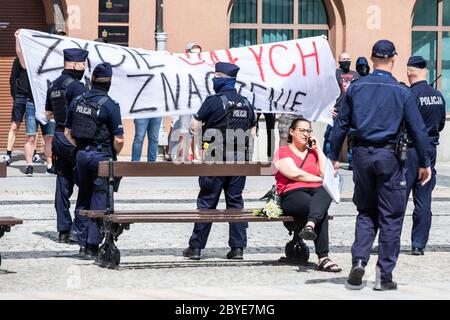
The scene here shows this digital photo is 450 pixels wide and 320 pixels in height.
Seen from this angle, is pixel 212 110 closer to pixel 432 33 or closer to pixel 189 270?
pixel 189 270

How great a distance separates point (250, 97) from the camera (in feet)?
53.9

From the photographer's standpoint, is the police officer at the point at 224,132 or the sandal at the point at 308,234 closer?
the sandal at the point at 308,234

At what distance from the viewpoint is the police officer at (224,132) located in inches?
489

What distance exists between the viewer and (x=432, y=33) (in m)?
26.8

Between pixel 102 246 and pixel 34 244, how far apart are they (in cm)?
173

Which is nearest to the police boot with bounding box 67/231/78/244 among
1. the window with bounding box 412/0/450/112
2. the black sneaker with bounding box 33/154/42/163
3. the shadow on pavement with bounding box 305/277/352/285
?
the shadow on pavement with bounding box 305/277/352/285

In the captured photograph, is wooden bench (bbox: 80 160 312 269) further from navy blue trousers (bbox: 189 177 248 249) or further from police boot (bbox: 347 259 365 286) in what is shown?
police boot (bbox: 347 259 365 286)

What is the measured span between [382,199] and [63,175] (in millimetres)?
4243

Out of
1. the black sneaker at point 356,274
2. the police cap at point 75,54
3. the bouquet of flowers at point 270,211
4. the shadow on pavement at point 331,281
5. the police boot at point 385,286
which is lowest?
the shadow on pavement at point 331,281

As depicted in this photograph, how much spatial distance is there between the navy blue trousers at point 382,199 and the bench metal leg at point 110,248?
211cm

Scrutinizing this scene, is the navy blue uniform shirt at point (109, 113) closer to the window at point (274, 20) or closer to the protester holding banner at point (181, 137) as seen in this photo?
the protester holding banner at point (181, 137)

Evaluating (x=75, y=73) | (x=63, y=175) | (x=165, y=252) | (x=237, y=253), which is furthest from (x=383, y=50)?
(x=63, y=175)

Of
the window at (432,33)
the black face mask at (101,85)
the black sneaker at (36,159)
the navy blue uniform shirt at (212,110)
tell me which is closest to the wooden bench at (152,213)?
the navy blue uniform shirt at (212,110)

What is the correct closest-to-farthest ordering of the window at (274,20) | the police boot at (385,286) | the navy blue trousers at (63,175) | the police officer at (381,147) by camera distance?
1. the police boot at (385,286)
2. the police officer at (381,147)
3. the navy blue trousers at (63,175)
4. the window at (274,20)
